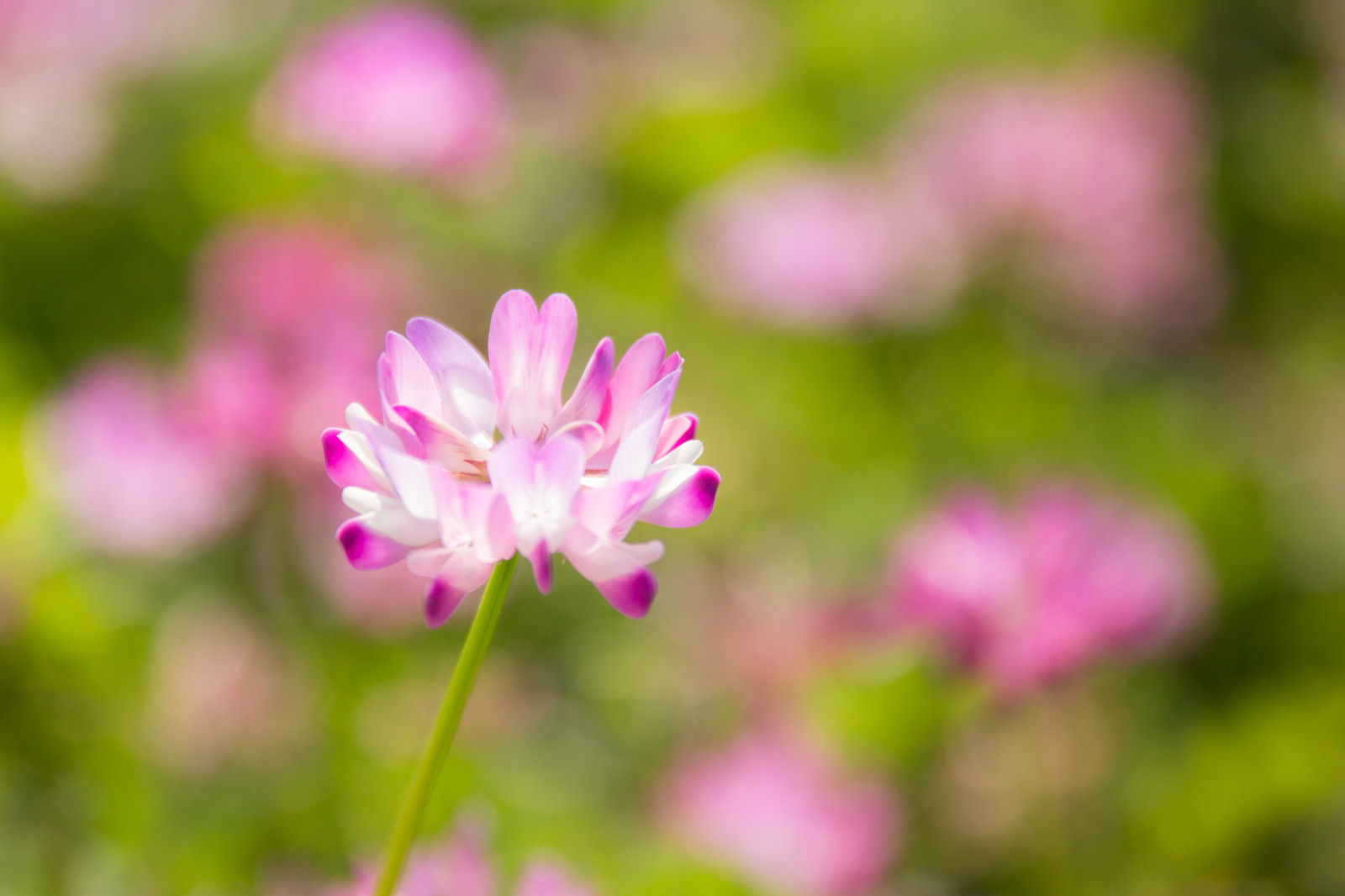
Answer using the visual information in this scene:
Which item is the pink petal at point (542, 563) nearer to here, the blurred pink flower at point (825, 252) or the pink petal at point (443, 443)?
the pink petal at point (443, 443)

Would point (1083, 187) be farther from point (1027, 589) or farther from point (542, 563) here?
point (542, 563)

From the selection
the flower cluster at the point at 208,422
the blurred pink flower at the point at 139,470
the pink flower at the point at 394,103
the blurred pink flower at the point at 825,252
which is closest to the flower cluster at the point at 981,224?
the blurred pink flower at the point at 825,252

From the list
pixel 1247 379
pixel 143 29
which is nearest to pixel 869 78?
pixel 1247 379

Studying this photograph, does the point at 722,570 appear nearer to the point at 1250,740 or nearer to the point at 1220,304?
the point at 1250,740

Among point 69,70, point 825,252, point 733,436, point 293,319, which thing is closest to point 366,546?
point 293,319

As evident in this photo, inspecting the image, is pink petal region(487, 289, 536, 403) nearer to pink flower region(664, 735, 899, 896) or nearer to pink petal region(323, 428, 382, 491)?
pink petal region(323, 428, 382, 491)
